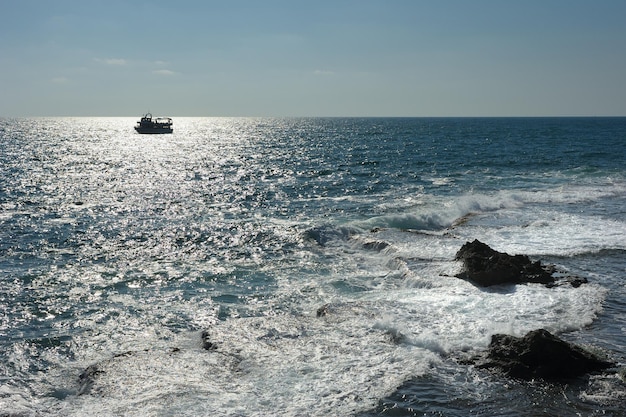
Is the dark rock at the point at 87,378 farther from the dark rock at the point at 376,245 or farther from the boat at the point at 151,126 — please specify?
the boat at the point at 151,126

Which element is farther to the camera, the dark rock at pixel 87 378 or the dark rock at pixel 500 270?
the dark rock at pixel 500 270

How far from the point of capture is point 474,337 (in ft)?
49.1

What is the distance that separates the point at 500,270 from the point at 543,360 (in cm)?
731

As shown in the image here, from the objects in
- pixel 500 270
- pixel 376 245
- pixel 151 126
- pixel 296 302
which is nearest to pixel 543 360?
pixel 500 270

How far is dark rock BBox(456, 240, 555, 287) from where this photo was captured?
19828 millimetres

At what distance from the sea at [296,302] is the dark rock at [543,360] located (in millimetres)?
293

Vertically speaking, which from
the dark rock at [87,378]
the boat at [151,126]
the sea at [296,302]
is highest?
the boat at [151,126]

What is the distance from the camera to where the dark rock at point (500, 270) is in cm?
1983

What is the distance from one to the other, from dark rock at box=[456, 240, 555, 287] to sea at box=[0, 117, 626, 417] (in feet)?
1.70

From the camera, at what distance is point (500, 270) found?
19.9m

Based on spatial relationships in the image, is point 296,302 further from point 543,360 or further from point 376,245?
point 543,360

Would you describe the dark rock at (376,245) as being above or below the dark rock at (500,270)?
below

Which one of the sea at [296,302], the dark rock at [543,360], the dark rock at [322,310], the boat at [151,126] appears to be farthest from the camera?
the boat at [151,126]

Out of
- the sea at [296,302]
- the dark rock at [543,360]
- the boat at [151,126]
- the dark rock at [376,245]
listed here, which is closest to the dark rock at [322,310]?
the sea at [296,302]
